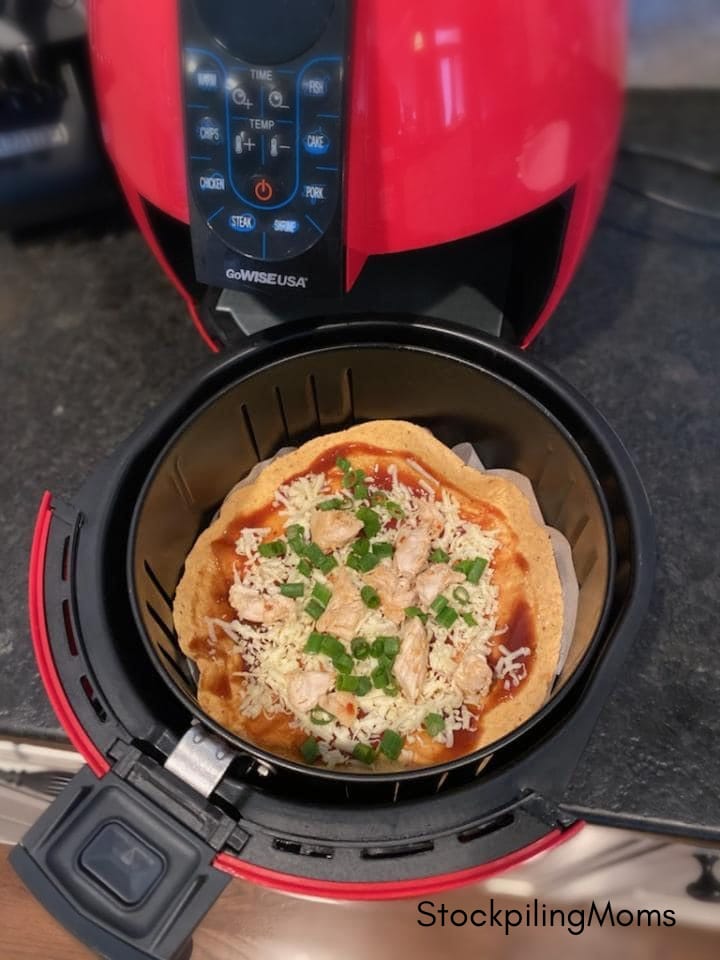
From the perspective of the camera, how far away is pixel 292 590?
0.75m

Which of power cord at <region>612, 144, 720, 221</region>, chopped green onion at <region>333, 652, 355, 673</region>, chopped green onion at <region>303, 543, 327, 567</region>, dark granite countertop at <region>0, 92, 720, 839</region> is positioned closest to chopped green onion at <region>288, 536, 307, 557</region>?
chopped green onion at <region>303, 543, 327, 567</region>

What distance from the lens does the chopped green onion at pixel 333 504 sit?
31.1 inches

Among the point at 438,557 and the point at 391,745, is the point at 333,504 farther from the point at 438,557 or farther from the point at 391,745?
the point at 391,745

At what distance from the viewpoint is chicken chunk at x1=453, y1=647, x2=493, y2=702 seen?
71cm

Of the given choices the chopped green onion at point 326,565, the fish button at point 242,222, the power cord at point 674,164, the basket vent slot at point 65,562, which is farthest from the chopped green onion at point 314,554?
the power cord at point 674,164

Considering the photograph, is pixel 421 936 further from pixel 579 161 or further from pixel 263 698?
pixel 579 161

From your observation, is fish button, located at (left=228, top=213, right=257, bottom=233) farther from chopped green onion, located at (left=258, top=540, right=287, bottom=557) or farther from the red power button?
chopped green onion, located at (left=258, top=540, right=287, bottom=557)

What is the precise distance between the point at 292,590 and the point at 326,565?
0.04 meters

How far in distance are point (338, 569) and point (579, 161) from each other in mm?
403

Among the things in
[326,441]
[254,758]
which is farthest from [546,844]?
[326,441]

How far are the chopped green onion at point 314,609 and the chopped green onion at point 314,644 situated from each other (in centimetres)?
2

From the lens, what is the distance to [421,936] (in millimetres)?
673

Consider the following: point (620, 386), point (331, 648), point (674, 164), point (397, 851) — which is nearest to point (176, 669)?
point (331, 648)

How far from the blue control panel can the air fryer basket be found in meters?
0.17
